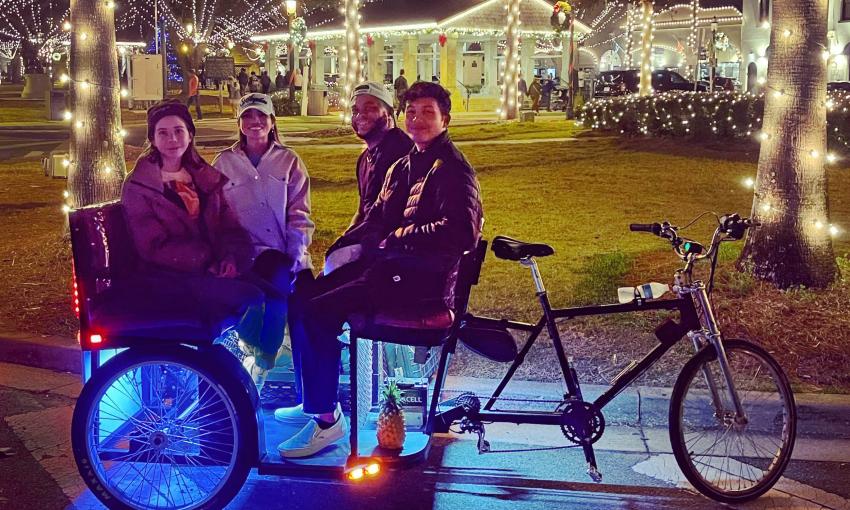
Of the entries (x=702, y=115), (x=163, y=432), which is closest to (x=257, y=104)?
(x=163, y=432)

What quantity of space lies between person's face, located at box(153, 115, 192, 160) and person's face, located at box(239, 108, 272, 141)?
0.53 meters

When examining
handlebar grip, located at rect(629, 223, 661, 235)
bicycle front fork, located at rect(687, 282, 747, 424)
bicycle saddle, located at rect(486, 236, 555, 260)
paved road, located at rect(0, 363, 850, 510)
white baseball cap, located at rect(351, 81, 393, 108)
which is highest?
white baseball cap, located at rect(351, 81, 393, 108)

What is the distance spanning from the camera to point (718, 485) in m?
Result: 4.59

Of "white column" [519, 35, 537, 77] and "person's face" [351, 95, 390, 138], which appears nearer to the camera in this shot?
"person's face" [351, 95, 390, 138]

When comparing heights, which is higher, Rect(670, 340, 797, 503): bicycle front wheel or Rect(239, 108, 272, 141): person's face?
Rect(239, 108, 272, 141): person's face

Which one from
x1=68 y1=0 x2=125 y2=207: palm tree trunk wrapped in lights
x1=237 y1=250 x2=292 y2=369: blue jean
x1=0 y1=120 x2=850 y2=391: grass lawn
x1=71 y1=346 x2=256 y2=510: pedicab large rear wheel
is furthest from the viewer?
x1=68 y1=0 x2=125 y2=207: palm tree trunk wrapped in lights

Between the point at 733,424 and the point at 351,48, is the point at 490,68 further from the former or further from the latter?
the point at 733,424

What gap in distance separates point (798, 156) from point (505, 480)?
4010mm

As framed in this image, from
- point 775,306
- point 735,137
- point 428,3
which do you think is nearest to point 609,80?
point 428,3

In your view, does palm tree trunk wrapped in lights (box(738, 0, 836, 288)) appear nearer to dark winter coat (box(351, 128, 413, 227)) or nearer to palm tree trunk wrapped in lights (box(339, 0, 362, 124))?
dark winter coat (box(351, 128, 413, 227))

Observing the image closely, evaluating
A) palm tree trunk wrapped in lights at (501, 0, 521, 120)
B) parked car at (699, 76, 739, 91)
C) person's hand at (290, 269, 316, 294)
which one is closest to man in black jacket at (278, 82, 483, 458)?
person's hand at (290, 269, 316, 294)

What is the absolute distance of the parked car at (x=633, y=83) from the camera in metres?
37.9

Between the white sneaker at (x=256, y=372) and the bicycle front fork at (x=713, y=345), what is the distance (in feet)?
7.10

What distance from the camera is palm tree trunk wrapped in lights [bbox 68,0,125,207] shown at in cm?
966
